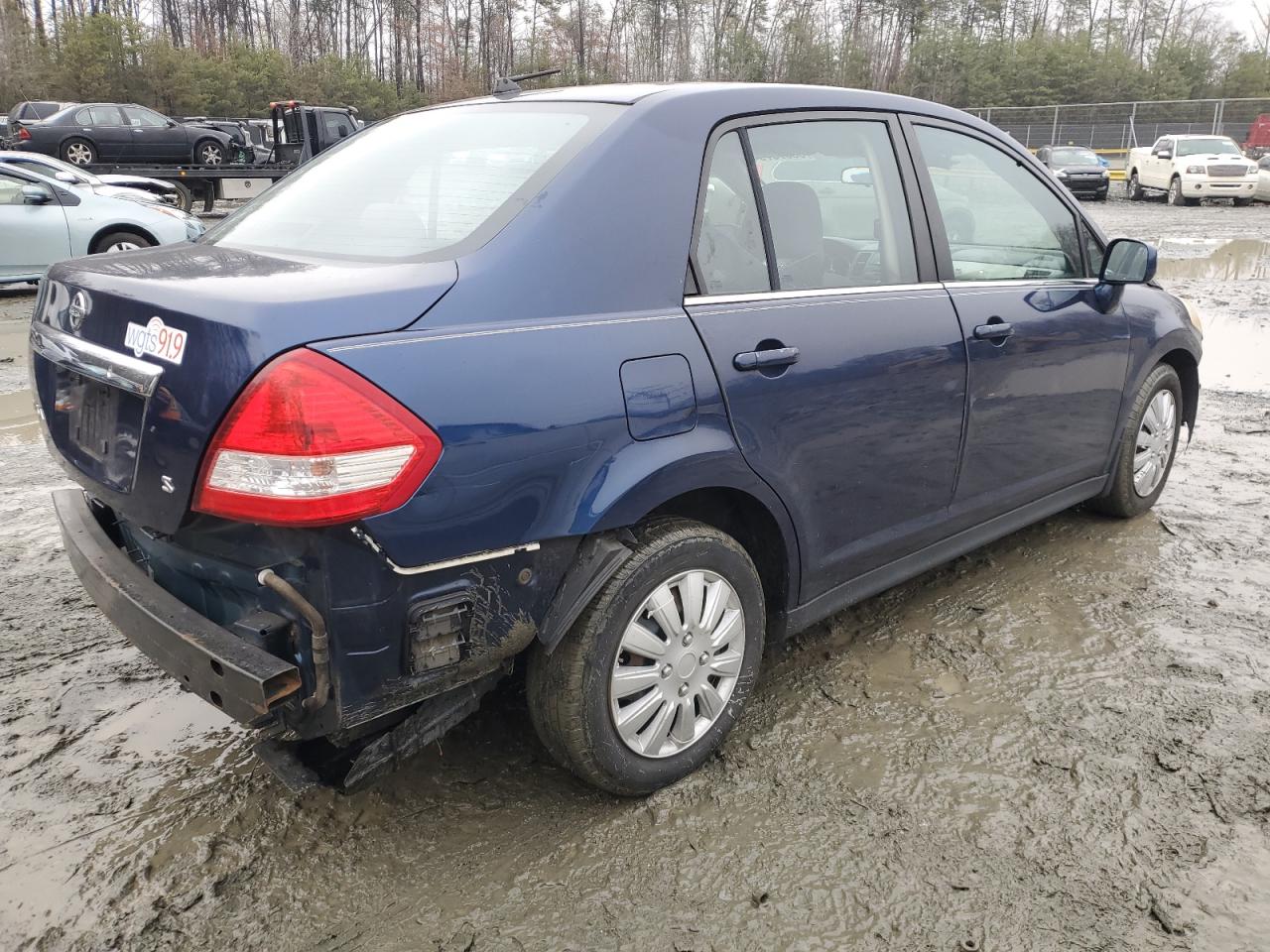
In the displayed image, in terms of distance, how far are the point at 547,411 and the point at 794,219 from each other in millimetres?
1149

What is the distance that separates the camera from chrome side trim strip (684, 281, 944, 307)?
2.52 meters

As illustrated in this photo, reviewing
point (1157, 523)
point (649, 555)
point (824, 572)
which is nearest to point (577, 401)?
point (649, 555)

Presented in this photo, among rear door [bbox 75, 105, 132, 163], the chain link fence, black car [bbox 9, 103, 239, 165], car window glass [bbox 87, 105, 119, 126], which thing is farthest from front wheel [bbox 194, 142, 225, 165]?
the chain link fence

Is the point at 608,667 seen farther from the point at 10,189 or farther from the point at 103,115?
the point at 103,115

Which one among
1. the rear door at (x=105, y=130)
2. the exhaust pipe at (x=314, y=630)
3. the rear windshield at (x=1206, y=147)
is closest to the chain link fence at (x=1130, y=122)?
the rear windshield at (x=1206, y=147)

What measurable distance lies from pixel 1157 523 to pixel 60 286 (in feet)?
14.5

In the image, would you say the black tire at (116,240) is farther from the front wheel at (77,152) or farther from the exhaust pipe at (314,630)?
the front wheel at (77,152)

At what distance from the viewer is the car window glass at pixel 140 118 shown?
21562 millimetres

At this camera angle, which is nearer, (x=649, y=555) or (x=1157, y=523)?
(x=649, y=555)

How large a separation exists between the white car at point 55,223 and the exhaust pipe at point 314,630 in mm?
9062

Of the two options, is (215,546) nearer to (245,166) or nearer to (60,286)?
(60,286)

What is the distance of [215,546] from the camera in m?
2.08

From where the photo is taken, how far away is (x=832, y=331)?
276cm

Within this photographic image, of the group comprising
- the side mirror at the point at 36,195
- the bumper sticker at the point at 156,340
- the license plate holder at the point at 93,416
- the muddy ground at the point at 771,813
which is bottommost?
the muddy ground at the point at 771,813
